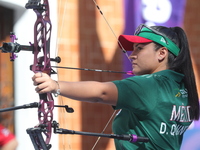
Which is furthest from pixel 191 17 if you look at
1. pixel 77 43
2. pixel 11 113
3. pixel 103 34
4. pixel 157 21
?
pixel 11 113

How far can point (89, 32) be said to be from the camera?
4238 mm

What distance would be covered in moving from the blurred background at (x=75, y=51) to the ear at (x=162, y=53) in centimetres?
142

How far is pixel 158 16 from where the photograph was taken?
4727 millimetres

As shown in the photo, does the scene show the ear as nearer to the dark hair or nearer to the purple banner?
the dark hair

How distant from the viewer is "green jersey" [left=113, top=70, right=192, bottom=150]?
2363mm

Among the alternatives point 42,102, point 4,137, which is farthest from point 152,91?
point 4,137

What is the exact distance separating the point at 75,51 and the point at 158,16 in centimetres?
110

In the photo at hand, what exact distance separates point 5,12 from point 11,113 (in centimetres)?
87

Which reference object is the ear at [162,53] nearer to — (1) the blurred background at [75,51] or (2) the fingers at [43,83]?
(2) the fingers at [43,83]

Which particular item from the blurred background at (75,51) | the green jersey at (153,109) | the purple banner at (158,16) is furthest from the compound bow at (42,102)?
the purple banner at (158,16)

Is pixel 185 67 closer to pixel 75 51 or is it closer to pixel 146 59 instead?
pixel 146 59

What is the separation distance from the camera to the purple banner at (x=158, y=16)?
14.9 ft

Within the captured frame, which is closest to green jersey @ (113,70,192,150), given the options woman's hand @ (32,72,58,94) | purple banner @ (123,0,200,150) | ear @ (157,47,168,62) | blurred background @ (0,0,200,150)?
ear @ (157,47,168,62)

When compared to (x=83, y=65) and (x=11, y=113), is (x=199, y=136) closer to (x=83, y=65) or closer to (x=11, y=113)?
(x=83, y=65)
